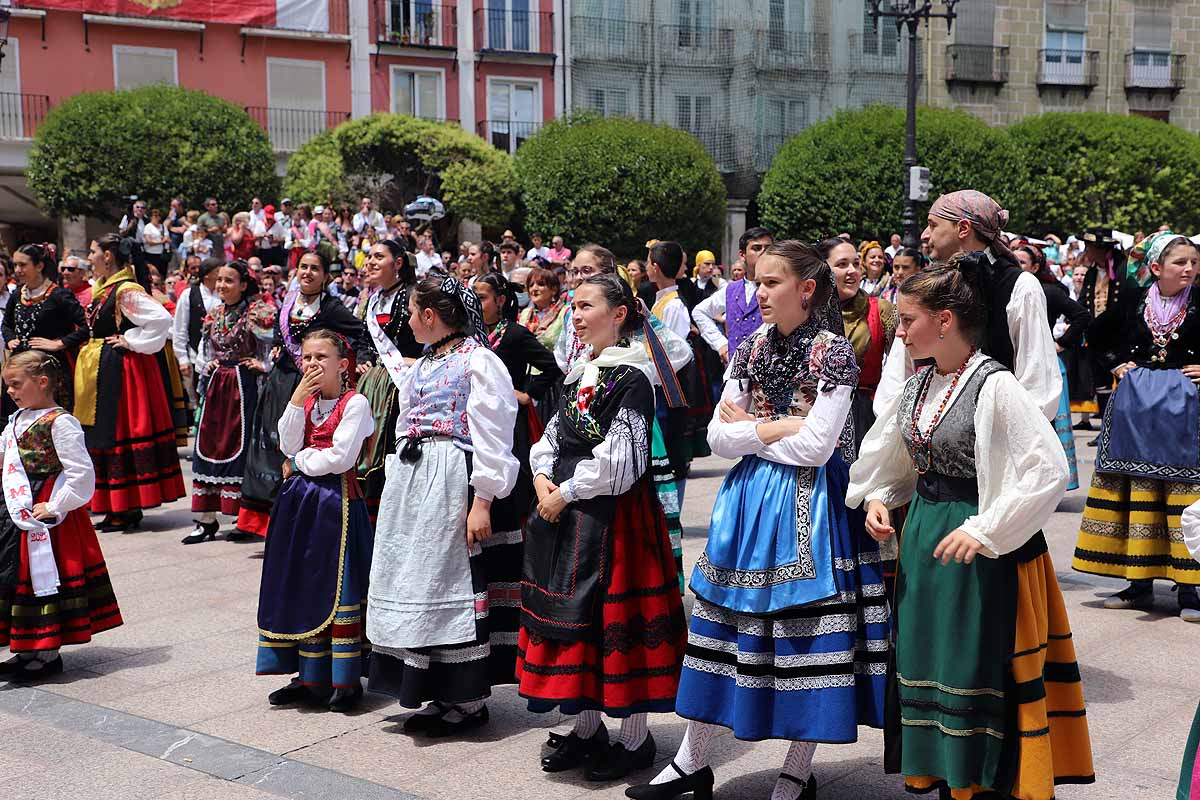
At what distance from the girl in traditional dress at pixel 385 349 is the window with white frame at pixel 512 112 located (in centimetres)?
2679

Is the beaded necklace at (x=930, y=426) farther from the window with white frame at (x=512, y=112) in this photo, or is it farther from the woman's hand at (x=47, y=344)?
the window with white frame at (x=512, y=112)

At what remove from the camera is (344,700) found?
5230mm

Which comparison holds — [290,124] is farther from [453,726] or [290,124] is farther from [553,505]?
[553,505]

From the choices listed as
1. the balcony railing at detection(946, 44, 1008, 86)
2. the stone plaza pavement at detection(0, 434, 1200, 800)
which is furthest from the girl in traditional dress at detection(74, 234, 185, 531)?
the balcony railing at detection(946, 44, 1008, 86)

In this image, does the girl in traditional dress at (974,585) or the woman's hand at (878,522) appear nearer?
the girl in traditional dress at (974,585)

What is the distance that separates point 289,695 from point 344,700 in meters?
0.27

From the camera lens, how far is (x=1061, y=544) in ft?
26.8

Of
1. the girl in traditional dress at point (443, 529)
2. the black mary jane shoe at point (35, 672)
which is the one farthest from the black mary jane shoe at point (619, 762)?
the black mary jane shoe at point (35, 672)

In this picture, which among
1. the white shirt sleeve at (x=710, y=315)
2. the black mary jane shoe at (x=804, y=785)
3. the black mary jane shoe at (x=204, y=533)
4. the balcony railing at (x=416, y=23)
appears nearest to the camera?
the black mary jane shoe at (x=804, y=785)

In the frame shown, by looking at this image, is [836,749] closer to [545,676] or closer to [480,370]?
[545,676]

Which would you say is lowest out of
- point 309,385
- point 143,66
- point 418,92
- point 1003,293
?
point 309,385

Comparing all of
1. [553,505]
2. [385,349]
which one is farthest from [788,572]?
[385,349]

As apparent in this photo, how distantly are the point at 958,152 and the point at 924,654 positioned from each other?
2798cm

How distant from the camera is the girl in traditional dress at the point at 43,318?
8695 millimetres
